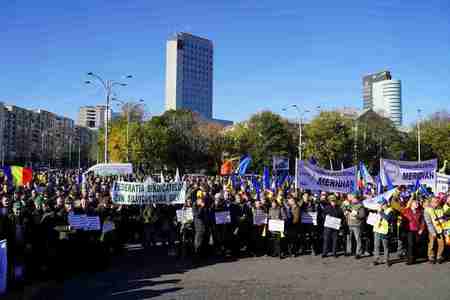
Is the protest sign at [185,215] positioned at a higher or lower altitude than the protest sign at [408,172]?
lower

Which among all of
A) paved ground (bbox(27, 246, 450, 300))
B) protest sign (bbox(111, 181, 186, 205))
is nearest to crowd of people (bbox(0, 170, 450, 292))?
protest sign (bbox(111, 181, 186, 205))

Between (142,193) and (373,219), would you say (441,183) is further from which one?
(142,193)

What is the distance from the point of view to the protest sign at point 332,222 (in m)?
13.2

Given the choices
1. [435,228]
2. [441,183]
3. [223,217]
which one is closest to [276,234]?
[223,217]

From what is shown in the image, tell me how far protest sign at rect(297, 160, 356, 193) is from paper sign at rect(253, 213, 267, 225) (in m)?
2.58

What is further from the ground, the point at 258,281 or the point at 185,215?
the point at 185,215

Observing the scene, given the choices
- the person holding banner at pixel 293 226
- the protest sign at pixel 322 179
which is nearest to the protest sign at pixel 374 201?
the protest sign at pixel 322 179

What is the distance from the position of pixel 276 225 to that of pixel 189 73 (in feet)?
566

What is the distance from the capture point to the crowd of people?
11.2m

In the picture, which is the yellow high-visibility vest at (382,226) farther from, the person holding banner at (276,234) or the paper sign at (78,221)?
the paper sign at (78,221)

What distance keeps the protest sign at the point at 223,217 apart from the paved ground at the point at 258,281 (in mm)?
1234

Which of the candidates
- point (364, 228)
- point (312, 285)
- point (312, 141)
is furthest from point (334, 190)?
point (312, 141)

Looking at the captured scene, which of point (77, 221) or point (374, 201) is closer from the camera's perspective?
point (77, 221)

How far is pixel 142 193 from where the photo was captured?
13484mm
